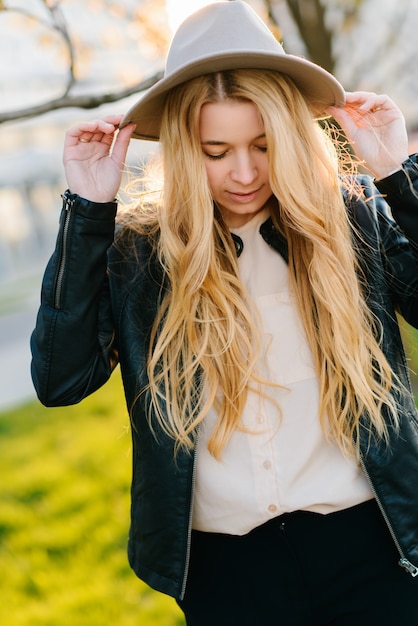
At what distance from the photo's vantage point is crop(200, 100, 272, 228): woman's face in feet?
6.39

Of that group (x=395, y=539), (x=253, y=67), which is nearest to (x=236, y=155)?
(x=253, y=67)

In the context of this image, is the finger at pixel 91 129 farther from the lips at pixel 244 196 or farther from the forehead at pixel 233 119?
the lips at pixel 244 196

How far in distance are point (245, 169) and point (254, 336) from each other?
1.60 ft

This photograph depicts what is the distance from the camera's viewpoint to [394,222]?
2135mm

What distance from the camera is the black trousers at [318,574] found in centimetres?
195

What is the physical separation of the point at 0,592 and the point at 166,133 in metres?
2.61

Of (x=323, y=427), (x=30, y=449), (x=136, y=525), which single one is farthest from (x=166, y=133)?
(x=30, y=449)

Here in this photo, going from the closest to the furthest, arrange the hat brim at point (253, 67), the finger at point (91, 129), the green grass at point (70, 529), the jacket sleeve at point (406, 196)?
1. the hat brim at point (253, 67)
2. the jacket sleeve at point (406, 196)
3. the finger at point (91, 129)
4. the green grass at point (70, 529)

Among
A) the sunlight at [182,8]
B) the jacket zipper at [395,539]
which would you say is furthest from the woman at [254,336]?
the sunlight at [182,8]

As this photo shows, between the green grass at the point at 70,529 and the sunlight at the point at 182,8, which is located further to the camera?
the green grass at the point at 70,529

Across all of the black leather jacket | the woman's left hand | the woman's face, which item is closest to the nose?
the woman's face

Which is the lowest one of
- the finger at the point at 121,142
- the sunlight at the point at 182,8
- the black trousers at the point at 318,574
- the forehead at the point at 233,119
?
the black trousers at the point at 318,574

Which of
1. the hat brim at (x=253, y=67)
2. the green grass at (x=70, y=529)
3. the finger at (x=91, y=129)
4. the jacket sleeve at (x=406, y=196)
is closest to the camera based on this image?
the hat brim at (x=253, y=67)

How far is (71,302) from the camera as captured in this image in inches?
78.8
